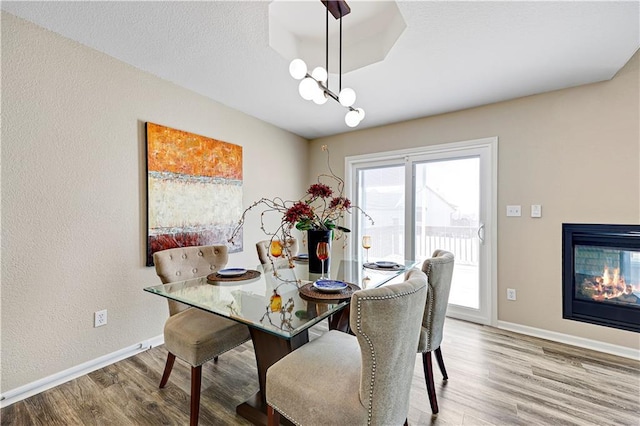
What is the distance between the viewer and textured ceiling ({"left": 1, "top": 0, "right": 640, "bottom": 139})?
1.63 metres

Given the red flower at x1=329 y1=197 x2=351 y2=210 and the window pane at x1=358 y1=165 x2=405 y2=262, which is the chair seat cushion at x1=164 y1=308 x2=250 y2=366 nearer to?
the red flower at x1=329 y1=197 x2=351 y2=210

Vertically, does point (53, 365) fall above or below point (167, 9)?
below

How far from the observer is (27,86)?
176 cm

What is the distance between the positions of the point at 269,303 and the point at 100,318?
1632 millimetres

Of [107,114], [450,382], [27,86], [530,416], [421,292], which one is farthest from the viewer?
[107,114]

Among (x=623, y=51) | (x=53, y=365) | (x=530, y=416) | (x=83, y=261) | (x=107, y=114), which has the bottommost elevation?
(x=530, y=416)

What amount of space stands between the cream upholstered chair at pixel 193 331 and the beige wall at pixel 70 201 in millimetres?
633

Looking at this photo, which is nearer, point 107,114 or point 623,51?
point 623,51

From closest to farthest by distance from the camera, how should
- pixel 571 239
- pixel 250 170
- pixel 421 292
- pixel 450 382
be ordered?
pixel 421 292, pixel 450 382, pixel 571 239, pixel 250 170

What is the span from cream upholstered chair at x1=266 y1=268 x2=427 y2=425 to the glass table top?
0.22 m

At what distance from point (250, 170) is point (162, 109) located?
1138mm

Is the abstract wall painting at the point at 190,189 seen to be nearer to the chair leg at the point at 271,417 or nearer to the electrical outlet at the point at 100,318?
the electrical outlet at the point at 100,318

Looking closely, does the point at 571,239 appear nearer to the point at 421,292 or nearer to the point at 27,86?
the point at 421,292

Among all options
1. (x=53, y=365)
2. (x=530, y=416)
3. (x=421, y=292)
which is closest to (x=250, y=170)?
(x=53, y=365)
